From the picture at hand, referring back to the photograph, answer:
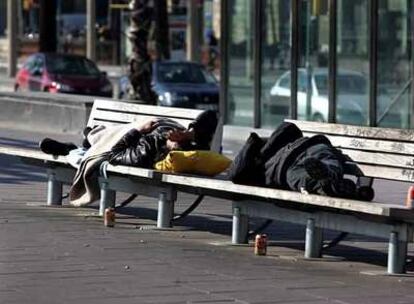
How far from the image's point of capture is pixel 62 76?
101ft

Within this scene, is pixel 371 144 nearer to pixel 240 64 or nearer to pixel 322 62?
pixel 322 62

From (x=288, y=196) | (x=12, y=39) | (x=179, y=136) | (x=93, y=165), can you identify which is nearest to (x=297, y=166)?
(x=288, y=196)

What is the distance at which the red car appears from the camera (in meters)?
30.3

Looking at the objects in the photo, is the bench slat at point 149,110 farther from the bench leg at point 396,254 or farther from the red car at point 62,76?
the red car at point 62,76

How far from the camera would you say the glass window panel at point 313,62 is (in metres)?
20.6

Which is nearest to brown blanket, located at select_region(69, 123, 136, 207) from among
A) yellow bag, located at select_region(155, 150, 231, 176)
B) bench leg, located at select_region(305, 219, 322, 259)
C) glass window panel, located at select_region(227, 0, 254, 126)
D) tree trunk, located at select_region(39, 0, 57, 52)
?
yellow bag, located at select_region(155, 150, 231, 176)

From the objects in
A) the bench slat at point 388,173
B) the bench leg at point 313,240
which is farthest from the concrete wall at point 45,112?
the bench leg at point 313,240

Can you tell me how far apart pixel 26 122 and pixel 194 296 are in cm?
1560

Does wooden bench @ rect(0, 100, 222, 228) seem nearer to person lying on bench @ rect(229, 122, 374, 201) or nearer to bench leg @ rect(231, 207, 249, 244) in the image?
bench leg @ rect(231, 207, 249, 244)

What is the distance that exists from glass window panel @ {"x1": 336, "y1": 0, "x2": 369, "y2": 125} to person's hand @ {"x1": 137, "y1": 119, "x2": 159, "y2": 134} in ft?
30.5

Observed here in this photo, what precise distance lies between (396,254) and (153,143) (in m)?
3.06

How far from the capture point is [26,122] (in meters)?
22.9

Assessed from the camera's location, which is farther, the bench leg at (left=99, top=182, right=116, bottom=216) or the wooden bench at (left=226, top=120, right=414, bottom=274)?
the bench leg at (left=99, top=182, right=116, bottom=216)

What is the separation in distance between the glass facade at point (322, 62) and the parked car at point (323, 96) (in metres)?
0.02
